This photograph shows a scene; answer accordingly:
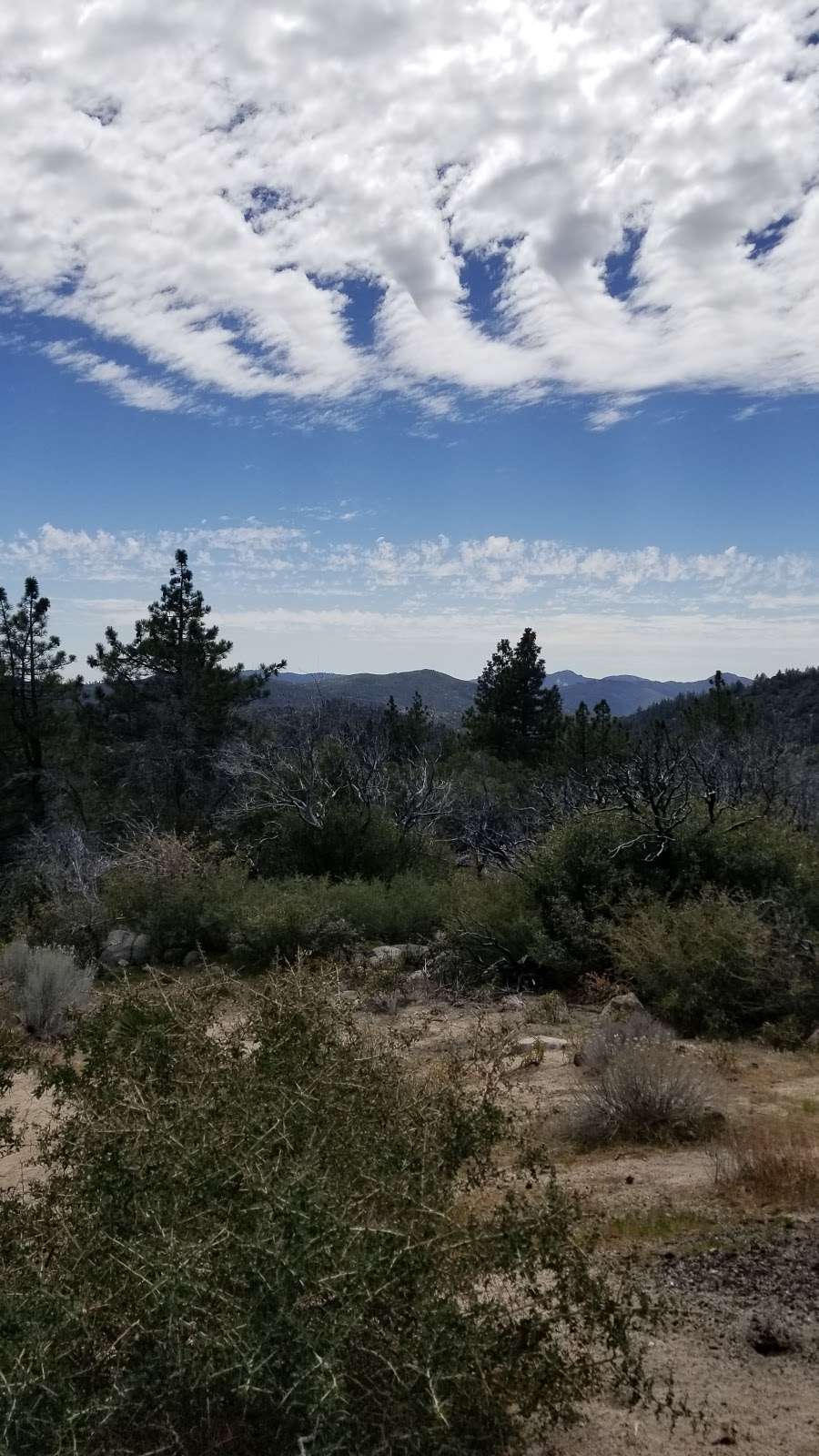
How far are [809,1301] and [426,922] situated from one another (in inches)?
451

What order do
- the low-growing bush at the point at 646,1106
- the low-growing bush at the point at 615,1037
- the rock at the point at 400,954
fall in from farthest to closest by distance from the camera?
the rock at the point at 400,954 → the low-growing bush at the point at 615,1037 → the low-growing bush at the point at 646,1106

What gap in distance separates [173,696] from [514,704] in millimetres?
14760

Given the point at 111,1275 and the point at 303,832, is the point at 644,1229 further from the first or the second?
the point at 303,832

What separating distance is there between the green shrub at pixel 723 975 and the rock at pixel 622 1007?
24 cm

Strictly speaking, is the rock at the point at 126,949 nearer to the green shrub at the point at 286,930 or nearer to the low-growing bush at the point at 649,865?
the green shrub at the point at 286,930

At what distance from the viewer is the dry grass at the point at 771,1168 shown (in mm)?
5656

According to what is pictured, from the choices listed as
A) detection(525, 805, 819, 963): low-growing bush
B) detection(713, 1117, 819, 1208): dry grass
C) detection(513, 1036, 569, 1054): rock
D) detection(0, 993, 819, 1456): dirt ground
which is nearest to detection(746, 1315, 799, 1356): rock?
detection(0, 993, 819, 1456): dirt ground

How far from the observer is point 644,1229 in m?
5.32

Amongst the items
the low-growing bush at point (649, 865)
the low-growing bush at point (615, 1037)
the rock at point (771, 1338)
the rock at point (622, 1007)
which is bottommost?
the rock at point (622, 1007)

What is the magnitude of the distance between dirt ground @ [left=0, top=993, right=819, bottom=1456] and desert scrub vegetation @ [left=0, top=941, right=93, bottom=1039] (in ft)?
11.0

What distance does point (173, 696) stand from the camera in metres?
25.7


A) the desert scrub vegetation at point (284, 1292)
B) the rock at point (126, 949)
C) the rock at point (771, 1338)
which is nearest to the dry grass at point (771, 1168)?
the rock at point (771, 1338)

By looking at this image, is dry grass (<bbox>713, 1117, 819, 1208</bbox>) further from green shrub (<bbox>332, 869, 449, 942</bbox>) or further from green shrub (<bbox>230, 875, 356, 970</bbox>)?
green shrub (<bbox>332, 869, 449, 942</bbox>)

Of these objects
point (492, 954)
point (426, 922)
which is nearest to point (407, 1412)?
point (492, 954)
